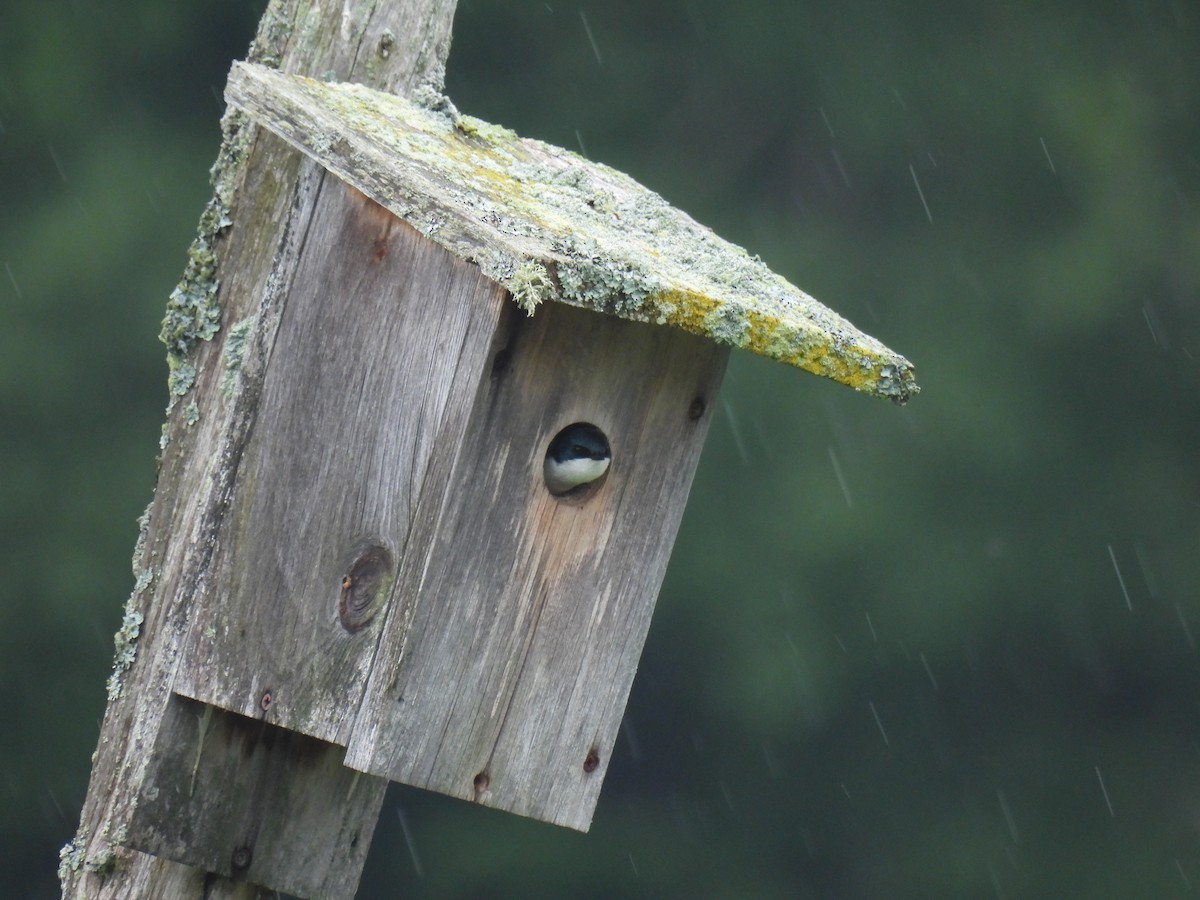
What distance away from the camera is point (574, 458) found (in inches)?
71.4

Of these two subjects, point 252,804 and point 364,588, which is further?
point 252,804

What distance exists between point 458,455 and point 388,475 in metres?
0.10

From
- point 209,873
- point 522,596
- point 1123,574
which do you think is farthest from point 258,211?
point 1123,574

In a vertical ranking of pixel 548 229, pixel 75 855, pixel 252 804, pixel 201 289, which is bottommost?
pixel 75 855

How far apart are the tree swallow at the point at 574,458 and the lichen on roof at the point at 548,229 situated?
21 centimetres

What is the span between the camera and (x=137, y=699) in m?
1.87

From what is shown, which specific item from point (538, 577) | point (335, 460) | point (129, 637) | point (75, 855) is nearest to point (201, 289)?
point (335, 460)

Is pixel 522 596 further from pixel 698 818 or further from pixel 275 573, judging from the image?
pixel 698 818

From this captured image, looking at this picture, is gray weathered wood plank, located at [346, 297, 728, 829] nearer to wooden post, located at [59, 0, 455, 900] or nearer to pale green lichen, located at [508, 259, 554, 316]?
pale green lichen, located at [508, 259, 554, 316]

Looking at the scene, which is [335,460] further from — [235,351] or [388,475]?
[235,351]

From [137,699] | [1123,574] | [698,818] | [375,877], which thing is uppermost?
[1123,574]

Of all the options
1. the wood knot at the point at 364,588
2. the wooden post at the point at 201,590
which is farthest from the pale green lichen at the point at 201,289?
the wood knot at the point at 364,588

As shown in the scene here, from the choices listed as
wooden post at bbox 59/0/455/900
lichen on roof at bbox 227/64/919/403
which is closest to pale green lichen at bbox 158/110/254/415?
wooden post at bbox 59/0/455/900

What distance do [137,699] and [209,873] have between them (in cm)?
22
